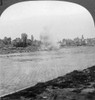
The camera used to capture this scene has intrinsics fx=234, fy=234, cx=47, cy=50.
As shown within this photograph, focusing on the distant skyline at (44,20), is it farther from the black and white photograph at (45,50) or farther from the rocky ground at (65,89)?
the rocky ground at (65,89)

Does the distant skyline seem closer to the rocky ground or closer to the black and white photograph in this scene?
the black and white photograph

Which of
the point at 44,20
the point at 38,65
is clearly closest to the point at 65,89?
the point at 38,65

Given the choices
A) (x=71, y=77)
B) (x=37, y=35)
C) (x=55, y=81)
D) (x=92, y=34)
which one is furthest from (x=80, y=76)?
(x=37, y=35)

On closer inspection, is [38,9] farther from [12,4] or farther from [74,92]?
[74,92]

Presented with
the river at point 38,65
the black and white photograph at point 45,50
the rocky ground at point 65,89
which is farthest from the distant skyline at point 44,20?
the rocky ground at point 65,89

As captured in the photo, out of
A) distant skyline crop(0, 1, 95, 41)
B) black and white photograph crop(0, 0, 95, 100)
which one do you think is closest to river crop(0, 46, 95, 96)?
black and white photograph crop(0, 0, 95, 100)

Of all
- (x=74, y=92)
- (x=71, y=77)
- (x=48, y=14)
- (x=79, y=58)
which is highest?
(x=48, y=14)

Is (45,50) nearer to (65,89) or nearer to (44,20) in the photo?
(44,20)

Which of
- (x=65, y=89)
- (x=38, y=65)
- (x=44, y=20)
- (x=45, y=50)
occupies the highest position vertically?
(x=44, y=20)
